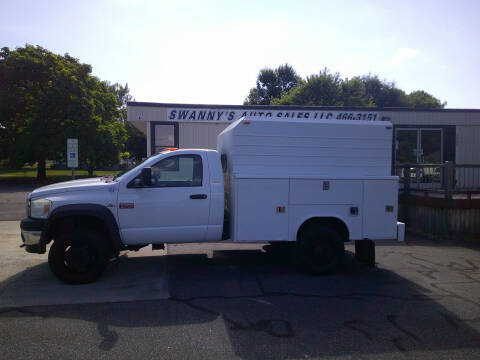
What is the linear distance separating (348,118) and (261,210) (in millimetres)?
10747

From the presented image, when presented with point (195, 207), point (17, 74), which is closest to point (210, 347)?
point (195, 207)

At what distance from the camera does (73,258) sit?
19.1 ft

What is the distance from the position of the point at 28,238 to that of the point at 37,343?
2321 millimetres

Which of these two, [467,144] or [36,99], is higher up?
[36,99]

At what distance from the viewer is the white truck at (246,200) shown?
5.85 m

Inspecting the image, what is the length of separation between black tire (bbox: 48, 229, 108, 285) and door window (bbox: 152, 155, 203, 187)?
128 centimetres

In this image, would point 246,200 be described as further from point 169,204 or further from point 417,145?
point 417,145

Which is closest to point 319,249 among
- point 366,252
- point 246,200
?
point 366,252

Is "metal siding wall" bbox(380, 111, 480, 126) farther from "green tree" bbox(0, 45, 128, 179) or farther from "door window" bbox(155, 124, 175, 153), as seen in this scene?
"green tree" bbox(0, 45, 128, 179)

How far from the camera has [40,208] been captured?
5812 mm

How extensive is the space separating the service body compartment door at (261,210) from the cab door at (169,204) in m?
0.57

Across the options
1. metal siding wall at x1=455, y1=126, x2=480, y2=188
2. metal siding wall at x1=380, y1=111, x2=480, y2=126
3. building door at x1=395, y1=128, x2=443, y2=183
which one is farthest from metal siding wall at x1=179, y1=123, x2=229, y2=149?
metal siding wall at x1=455, y1=126, x2=480, y2=188

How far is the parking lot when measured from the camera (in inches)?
152

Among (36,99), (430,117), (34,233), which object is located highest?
(36,99)
